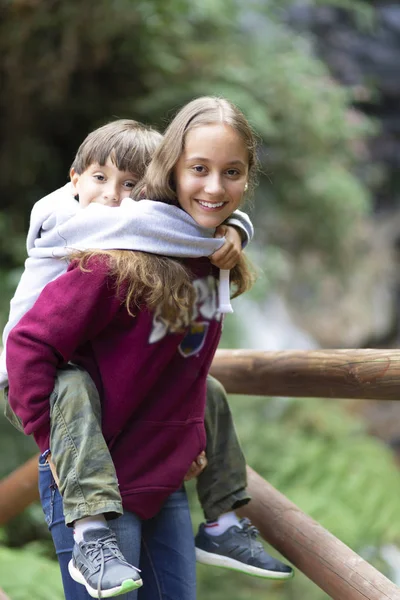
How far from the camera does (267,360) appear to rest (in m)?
2.01

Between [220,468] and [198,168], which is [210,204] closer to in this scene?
[198,168]

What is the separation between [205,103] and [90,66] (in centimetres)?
381

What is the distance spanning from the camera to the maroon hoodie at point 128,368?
4.52 ft

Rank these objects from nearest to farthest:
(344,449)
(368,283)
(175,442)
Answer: (175,442)
(344,449)
(368,283)

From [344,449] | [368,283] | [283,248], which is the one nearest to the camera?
[344,449]

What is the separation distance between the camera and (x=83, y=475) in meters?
1.35

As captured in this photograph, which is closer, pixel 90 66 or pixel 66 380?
pixel 66 380

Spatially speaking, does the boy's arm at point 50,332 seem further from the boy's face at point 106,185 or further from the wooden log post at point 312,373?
the wooden log post at point 312,373

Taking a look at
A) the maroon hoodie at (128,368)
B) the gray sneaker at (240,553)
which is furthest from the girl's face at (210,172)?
the gray sneaker at (240,553)

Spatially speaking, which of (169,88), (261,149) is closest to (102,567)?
(261,149)

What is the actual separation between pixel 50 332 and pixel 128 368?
167 mm

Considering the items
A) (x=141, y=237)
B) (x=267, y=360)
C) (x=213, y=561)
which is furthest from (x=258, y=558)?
(x=141, y=237)

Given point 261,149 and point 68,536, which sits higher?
point 261,149

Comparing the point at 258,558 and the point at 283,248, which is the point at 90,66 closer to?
the point at 283,248
